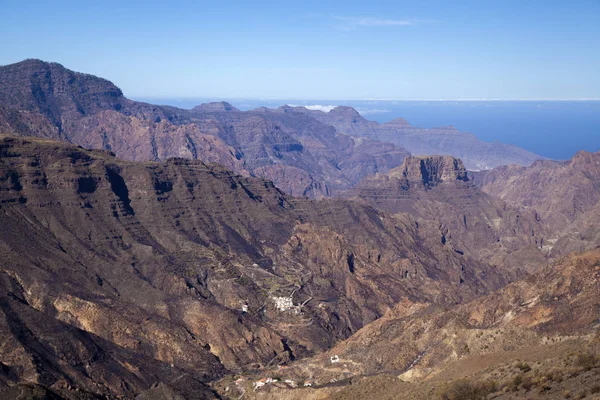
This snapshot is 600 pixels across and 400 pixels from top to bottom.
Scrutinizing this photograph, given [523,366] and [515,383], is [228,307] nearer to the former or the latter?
[523,366]

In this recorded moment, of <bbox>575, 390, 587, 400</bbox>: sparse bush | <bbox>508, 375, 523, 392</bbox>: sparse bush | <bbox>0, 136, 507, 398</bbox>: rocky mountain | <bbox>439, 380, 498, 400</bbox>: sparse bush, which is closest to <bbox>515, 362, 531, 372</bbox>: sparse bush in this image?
<bbox>439, 380, 498, 400</bbox>: sparse bush

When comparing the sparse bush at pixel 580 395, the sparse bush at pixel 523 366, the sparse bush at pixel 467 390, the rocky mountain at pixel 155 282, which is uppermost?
the sparse bush at pixel 580 395

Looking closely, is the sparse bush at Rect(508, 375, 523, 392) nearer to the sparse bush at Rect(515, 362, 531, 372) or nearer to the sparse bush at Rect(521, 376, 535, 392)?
the sparse bush at Rect(521, 376, 535, 392)

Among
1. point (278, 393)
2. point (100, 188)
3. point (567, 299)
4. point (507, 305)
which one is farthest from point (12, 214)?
point (567, 299)

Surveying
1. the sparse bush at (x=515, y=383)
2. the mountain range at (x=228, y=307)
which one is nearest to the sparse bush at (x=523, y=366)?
the mountain range at (x=228, y=307)

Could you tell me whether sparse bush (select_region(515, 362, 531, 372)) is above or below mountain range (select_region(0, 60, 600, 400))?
above

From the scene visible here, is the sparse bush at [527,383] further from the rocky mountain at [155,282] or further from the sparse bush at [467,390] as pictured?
the rocky mountain at [155,282]

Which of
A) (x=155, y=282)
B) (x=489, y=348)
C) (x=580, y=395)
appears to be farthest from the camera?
(x=155, y=282)

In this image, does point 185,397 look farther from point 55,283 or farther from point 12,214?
point 12,214

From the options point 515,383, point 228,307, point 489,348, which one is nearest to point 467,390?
point 515,383
